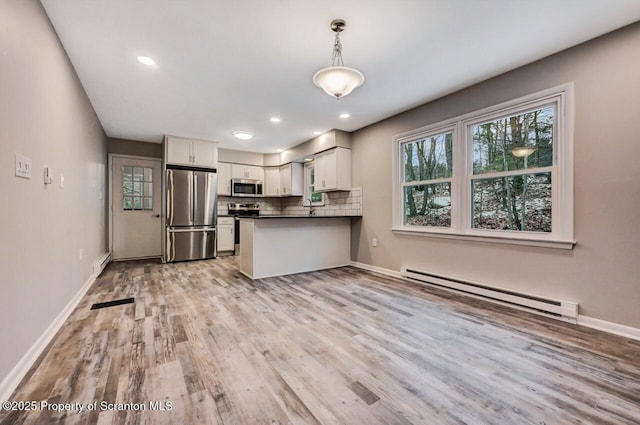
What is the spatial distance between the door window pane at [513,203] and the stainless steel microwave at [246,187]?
16.4 ft

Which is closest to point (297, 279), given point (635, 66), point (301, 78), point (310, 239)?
point (310, 239)

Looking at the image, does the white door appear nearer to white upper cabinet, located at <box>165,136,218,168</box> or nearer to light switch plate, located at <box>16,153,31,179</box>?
white upper cabinet, located at <box>165,136,218,168</box>

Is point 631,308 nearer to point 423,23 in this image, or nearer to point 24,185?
point 423,23

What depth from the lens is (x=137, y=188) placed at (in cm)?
568

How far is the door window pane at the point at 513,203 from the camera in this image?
2.75 meters

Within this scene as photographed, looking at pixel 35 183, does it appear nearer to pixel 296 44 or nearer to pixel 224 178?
pixel 296 44

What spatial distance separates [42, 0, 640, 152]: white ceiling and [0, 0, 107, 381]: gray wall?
1.30 feet

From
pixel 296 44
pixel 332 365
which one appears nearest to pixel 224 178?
pixel 296 44

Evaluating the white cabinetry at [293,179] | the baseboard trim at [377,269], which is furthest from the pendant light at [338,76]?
the white cabinetry at [293,179]

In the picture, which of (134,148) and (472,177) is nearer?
(472,177)

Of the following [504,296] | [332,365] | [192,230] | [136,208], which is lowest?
[332,365]

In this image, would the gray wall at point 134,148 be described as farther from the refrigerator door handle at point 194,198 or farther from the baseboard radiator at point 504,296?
the baseboard radiator at point 504,296

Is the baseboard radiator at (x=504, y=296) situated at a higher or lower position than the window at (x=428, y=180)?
lower

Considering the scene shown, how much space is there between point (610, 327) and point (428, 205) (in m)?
2.13
